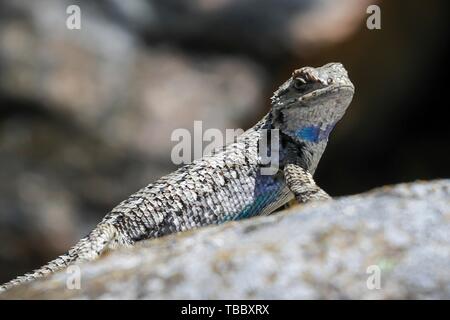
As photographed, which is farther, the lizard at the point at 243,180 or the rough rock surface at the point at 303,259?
the lizard at the point at 243,180

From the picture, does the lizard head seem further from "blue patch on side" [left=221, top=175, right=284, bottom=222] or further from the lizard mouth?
"blue patch on side" [left=221, top=175, right=284, bottom=222]

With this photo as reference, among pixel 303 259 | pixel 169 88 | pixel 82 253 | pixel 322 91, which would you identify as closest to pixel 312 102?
pixel 322 91

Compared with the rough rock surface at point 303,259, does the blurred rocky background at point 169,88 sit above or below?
above

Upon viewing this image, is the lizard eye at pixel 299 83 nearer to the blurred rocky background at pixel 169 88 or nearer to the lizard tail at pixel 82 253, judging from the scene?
the lizard tail at pixel 82 253

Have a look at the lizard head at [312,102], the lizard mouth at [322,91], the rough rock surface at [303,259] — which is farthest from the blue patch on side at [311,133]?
the rough rock surface at [303,259]

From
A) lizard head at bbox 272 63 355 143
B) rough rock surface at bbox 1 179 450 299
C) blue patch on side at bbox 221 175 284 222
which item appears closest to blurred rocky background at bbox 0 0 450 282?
lizard head at bbox 272 63 355 143

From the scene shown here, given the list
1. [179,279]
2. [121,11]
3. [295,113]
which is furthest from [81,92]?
[179,279]

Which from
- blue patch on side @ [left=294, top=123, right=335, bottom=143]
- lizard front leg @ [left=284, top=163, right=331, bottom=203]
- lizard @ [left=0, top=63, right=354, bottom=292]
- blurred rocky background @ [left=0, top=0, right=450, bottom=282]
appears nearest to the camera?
lizard front leg @ [left=284, top=163, right=331, bottom=203]

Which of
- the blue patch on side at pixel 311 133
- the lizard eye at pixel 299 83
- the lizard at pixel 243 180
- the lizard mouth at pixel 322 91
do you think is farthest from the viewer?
the blue patch on side at pixel 311 133

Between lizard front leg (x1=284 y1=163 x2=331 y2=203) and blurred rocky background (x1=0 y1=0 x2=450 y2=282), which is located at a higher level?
blurred rocky background (x1=0 y1=0 x2=450 y2=282)

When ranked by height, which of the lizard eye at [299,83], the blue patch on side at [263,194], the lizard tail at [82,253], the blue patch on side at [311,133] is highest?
the lizard eye at [299,83]
